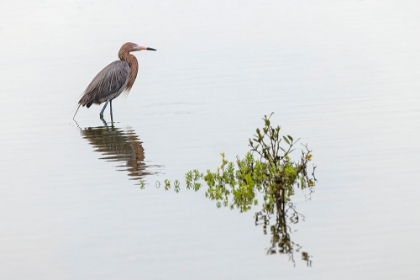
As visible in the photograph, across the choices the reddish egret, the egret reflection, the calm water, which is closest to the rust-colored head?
the reddish egret

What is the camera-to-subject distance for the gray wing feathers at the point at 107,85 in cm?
1638

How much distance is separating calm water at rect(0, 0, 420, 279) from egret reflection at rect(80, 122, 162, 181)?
31mm

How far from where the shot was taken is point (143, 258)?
26.3ft

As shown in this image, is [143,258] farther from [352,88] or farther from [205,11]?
[205,11]

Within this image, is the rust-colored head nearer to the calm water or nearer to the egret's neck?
the egret's neck

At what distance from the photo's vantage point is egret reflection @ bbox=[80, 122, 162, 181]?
11516 millimetres

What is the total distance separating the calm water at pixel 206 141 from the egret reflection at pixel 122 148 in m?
0.03

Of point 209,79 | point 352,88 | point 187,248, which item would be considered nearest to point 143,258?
point 187,248

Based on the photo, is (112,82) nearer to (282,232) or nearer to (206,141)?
(206,141)

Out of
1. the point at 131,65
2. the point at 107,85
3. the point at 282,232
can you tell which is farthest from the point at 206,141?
the point at 131,65

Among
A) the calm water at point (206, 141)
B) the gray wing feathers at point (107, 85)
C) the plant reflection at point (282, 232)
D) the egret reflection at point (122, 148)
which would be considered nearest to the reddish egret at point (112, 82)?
the gray wing feathers at point (107, 85)

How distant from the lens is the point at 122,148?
1316 cm

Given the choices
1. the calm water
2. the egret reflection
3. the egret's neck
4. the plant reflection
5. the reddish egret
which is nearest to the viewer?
the plant reflection

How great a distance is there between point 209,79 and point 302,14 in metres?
9.53
